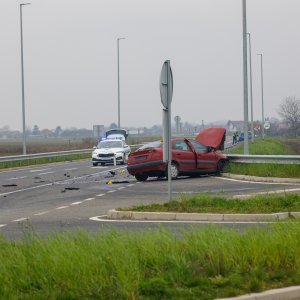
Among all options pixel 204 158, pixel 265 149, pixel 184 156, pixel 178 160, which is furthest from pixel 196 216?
pixel 265 149

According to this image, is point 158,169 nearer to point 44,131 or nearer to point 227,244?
point 227,244


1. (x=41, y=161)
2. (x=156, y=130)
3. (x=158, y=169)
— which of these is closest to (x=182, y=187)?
(x=158, y=169)

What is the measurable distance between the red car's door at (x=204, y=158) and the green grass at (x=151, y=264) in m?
18.9

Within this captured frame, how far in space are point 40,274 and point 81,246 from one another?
0.95m

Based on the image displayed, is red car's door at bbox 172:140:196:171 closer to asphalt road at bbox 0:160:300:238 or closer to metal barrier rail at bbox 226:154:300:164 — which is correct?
asphalt road at bbox 0:160:300:238

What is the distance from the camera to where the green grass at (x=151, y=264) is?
732cm

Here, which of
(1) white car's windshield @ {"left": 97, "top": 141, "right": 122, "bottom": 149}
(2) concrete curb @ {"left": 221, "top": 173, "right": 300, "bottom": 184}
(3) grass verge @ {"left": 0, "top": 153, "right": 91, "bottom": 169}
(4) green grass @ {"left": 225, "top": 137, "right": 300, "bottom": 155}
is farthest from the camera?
(4) green grass @ {"left": 225, "top": 137, "right": 300, "bottom": 155}

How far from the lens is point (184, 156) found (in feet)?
91.6

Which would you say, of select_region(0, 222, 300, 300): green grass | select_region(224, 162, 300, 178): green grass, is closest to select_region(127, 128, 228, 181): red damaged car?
select_region(224, 162, 300, 178): green grass

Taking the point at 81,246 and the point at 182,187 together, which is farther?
the point at 182,187

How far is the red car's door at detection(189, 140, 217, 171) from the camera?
93.0ft

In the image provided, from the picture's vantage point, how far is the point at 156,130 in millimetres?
177750

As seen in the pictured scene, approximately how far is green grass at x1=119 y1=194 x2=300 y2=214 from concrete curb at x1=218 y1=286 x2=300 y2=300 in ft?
25.0

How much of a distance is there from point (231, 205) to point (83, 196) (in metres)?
7.31
